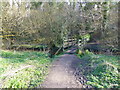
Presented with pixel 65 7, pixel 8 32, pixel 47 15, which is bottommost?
pixel 8 32

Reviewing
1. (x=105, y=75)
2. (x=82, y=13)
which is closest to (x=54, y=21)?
(x=82, y=13)

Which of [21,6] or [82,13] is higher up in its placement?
[21,6]

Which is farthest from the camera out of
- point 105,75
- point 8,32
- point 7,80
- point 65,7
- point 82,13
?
point 8,32

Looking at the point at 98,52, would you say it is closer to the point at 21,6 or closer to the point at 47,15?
the point at 47,15

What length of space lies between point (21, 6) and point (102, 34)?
3314mm

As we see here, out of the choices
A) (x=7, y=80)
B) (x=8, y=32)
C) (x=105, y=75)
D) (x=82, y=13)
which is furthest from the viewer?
(x=8, y=32)

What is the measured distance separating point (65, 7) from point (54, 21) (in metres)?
0.62

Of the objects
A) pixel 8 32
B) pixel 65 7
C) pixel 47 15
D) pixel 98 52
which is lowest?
pixel 98 52

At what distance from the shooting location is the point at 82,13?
360 cm

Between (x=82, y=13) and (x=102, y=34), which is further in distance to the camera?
(x=82, y=13)

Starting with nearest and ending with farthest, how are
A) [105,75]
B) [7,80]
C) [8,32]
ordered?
[7,80], [105,75], [8,32]

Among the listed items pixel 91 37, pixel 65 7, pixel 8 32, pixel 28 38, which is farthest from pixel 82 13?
pixel 8 32

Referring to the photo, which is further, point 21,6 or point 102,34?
point 21,6

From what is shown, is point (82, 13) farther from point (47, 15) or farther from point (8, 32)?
point (8, 32)
